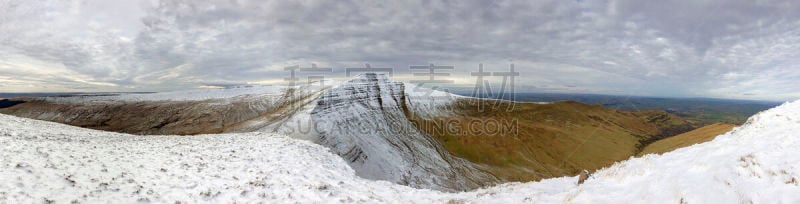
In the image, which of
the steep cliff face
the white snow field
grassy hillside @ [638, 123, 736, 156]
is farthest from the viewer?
grassy hillside @ [638, 123, 736, 156]

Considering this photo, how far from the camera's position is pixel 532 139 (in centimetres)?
6975

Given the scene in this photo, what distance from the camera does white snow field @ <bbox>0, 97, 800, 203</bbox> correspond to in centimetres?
704

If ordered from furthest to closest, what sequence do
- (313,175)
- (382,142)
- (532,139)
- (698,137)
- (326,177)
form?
(532,139) < (382,142) < (698,137) < (313,175) < (326,177)

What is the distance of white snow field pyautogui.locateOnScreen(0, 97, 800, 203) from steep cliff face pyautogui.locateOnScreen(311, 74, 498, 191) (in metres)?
20.4

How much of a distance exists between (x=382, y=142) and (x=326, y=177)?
3534 cm

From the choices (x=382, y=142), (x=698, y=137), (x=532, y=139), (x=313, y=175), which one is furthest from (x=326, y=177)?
(x=532, y=139)

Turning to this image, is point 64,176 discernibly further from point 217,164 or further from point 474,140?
point 474,140

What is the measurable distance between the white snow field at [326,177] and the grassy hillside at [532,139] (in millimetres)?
43263

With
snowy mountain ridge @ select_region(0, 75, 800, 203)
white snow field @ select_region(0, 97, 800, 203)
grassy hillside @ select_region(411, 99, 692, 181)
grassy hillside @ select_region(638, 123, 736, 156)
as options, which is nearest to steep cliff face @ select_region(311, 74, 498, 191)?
grassy hillside @ select_region(411, 99, 692, 181)

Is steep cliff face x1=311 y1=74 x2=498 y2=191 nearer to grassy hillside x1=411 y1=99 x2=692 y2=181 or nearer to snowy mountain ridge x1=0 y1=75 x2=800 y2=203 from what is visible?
grassy hillside x1=411 y1=99 x2=692 y2=181

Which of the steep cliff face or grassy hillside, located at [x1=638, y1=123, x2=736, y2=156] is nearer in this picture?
the steep cliff face

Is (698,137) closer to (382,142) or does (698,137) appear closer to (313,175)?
(382,142)

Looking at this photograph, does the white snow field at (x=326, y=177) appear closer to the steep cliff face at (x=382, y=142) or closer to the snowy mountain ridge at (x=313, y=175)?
the snowy mountain ridge at (x=313, y=175)

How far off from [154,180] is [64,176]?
2.58 metres
